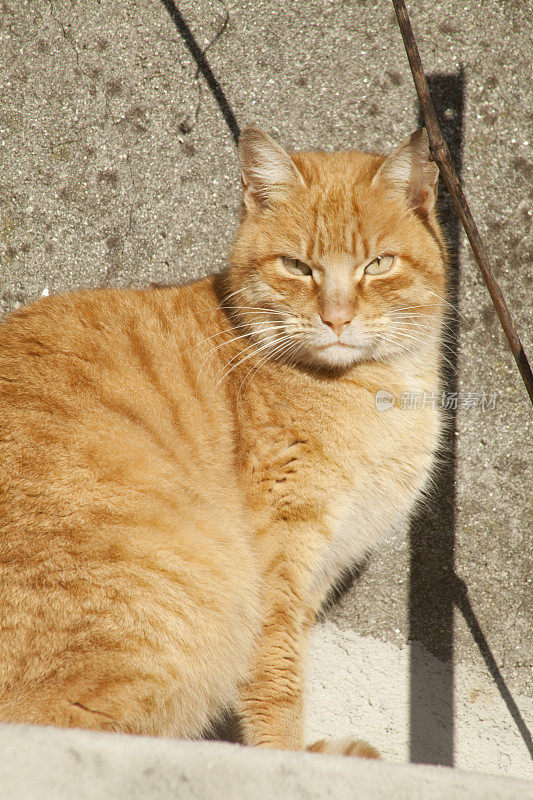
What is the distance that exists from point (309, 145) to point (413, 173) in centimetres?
79

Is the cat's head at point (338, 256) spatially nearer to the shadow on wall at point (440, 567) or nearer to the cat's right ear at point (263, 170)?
the cat's right ear at point (263, 170)

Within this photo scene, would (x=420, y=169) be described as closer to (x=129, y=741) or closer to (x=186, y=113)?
(x=186, y=113)

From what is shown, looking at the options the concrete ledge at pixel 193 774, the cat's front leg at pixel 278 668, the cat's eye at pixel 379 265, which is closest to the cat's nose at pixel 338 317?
the cat's eye at pixel 379 265

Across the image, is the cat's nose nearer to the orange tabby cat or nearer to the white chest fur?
the orange tabby cat

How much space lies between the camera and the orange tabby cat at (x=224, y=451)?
1.43 meters

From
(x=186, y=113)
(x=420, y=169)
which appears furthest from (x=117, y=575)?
(x=186, y=113)

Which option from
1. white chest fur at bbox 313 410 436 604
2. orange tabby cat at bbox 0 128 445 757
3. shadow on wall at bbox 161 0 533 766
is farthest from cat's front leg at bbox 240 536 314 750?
shadow on wall at bbox 161 0 533 766

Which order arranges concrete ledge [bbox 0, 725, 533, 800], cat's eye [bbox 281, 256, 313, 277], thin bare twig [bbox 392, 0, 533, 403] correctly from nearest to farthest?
1. concrete ledge [bbox 0, 725, 533, 800]
2. thin bare twig [bbox 392, 0, 533, 403]
3. cat's eye [bbox 281, 256, 313, 277]

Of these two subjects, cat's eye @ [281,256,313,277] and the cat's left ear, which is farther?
cat's eye @ [281,256,313,277]

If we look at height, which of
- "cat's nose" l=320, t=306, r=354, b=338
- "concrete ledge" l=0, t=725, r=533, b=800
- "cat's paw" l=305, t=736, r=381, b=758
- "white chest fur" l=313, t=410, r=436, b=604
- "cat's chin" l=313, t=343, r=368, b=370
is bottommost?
"cat's paw" l=305, t=736, r=381, b=758

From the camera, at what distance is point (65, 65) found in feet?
8.10

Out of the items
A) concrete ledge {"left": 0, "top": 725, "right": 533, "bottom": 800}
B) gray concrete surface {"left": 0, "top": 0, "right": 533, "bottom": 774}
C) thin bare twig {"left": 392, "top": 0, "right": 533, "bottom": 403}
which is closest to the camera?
concrete ledge {"left": 0, "top": 725, "right": 533, "bottom": 800}

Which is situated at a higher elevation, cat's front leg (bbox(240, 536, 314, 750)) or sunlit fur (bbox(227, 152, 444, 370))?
sunlit fur (bbox(227, 152, 444, 370))

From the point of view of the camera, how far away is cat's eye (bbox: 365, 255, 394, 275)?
6.15 ft
